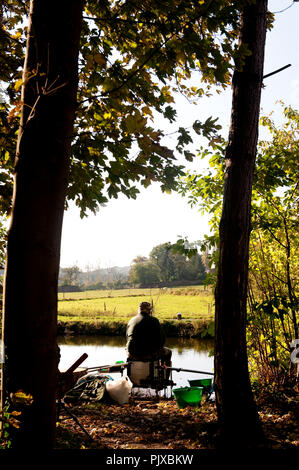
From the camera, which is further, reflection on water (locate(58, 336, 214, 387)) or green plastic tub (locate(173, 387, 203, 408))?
reflection on water (locate(58, 336, 214, 387))

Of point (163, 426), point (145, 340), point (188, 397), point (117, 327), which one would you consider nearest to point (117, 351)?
point (117, 327)

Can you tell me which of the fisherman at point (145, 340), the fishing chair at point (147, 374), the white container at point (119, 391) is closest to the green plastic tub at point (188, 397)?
the white container at point (119, 391)

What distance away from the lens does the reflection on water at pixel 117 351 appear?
16.9 metres

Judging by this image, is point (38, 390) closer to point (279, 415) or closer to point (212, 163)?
point (279, 415)

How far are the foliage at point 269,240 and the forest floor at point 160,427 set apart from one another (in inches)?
45.8

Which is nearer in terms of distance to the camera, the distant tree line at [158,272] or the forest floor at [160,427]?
the forest floor at [160,427]

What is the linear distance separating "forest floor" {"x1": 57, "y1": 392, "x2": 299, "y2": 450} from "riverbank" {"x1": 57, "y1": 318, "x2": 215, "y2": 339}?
20956mm

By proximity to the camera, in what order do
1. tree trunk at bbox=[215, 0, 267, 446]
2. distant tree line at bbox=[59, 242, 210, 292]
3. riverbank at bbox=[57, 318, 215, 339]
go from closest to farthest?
1. tree trunk at bbox=[215, 0, 267, 446]
2. riverbank at bbox=[57, 318, 215, 339]
3. distant tree line at bbox=[59, 242, 210, 292]

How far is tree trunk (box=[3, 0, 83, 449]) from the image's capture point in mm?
1798

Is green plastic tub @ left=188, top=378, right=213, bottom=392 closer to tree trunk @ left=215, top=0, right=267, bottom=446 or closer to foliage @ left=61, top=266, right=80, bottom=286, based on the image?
tree trunk @ left=215, top=0, right=267, bottom=446

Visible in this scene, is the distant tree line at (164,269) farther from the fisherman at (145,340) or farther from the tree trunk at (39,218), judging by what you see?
the tree trunk at (39,218)

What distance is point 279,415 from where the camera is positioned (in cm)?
458

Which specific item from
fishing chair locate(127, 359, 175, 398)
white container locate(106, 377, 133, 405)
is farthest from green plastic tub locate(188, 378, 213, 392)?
white container locate(106, 377, 133, 405)

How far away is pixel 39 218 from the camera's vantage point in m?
1.87
